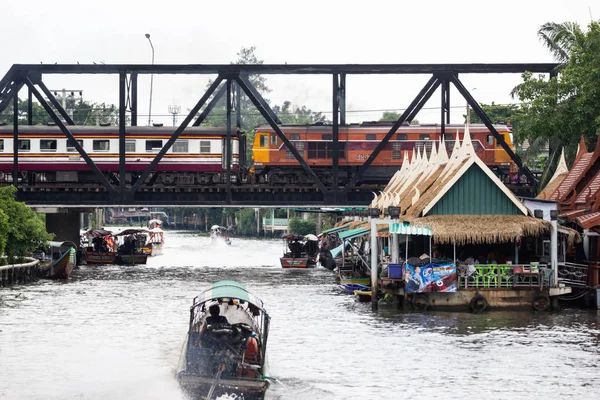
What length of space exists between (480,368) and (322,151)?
1424 inches

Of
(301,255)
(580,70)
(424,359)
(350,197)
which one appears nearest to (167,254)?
(301,255)

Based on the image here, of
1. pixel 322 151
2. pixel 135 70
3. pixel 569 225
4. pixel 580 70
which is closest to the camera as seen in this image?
pixel 569 225

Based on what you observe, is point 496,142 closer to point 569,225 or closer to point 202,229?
point 569,225

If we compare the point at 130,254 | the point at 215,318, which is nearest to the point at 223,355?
the point at 215,318

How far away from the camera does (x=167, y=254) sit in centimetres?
8831

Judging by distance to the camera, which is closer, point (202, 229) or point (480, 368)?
point (480, 368)

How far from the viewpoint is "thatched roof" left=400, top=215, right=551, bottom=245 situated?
125ft

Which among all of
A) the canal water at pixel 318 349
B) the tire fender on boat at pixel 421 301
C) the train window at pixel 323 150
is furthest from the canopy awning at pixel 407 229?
the train window at pixel 323 150

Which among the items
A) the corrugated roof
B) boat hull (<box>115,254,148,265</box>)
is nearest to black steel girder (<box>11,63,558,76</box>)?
boat hull (<box>115,254,148,265</box>)

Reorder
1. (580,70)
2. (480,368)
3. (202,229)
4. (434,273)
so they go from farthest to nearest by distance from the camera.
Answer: (202,229) → (580,70) → (434,273) → (480,368)

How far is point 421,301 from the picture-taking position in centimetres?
3866

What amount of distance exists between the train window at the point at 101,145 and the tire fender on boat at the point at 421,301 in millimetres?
28543

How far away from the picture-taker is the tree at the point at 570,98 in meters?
50.7

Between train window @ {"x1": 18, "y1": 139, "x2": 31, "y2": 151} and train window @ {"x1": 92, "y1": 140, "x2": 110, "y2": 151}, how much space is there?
138 inches
